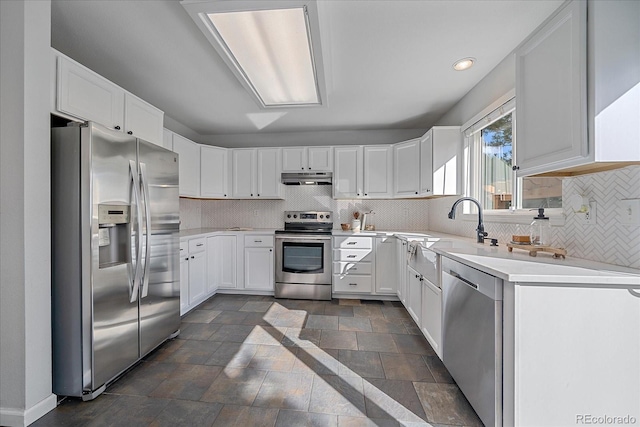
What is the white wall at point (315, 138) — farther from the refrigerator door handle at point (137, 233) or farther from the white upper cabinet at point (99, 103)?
the refrigerator door handle at point (137, 233)

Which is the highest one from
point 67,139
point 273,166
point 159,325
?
point 273,166

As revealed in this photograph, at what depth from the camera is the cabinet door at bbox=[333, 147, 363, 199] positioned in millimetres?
4000

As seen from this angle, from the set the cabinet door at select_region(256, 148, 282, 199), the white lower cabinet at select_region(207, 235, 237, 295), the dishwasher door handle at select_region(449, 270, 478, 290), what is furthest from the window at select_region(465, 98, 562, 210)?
the white lower cabinet at select_region(207, 235, 237, 295)

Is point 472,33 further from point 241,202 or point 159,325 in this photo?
point 241,202

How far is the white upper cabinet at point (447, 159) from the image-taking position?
10.3 ft

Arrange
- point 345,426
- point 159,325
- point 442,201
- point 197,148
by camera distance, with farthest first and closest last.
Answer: point 197,148 → point 442,201 → point 159,325 → point 345,426

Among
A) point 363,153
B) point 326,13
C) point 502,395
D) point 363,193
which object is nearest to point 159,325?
point 502,395

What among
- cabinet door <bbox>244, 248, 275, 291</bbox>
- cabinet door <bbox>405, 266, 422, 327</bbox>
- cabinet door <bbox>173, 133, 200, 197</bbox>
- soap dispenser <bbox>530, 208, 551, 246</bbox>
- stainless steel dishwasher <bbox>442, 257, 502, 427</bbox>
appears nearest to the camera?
stainless steel dishwasher <bbox>442, 257, 502, 427</bbox>

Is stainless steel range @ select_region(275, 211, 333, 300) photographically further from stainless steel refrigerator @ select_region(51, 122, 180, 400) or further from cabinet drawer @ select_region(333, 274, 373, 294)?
stainless steel refrigerator @ select_region(51, 122, 180, 400)

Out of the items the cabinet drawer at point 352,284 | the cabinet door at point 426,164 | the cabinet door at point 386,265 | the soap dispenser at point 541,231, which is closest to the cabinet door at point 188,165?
the cabinet drawer at point 352,284

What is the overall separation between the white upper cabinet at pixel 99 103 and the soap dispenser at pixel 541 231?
3163 mm

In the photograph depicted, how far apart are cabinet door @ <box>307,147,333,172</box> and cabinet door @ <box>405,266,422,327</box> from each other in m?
1.93

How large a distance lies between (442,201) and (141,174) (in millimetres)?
3386

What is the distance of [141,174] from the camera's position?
6.61ft
